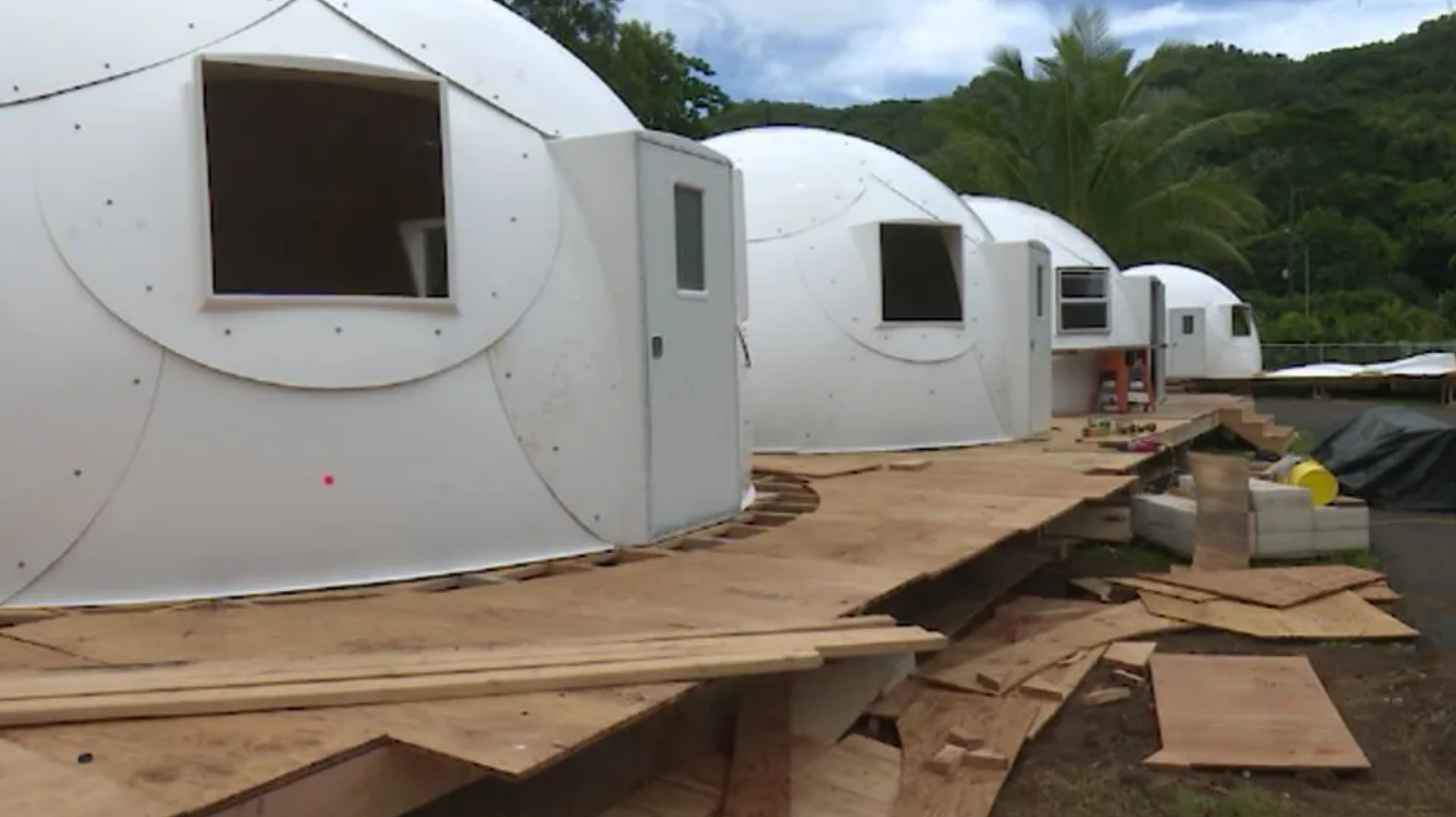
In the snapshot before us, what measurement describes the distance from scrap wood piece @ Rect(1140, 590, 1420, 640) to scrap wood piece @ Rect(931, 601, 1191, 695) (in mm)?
146

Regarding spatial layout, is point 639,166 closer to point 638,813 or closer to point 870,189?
point 638,813

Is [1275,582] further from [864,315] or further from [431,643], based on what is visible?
[431,643]

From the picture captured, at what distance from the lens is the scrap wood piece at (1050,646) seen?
574 centimetres

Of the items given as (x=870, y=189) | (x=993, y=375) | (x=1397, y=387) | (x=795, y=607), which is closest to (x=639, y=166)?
(x=795, y=607)

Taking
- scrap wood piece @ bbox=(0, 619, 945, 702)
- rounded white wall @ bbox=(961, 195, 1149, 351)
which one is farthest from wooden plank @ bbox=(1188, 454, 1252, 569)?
rounded white wall @ bbox=(961, 195, 1149, 351)

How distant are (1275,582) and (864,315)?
14.6 feet

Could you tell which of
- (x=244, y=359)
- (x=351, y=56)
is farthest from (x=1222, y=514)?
(x=244, y=359)

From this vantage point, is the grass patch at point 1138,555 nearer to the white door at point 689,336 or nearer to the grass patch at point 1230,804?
the white door at point 689,336

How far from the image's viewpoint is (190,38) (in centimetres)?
516

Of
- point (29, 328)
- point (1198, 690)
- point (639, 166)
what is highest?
point (639, 166)

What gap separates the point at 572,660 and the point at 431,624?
91 cm

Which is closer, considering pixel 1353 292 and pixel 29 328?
pixel 29 328

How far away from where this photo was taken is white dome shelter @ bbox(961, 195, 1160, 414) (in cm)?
1606

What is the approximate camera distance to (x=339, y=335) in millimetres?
5074
